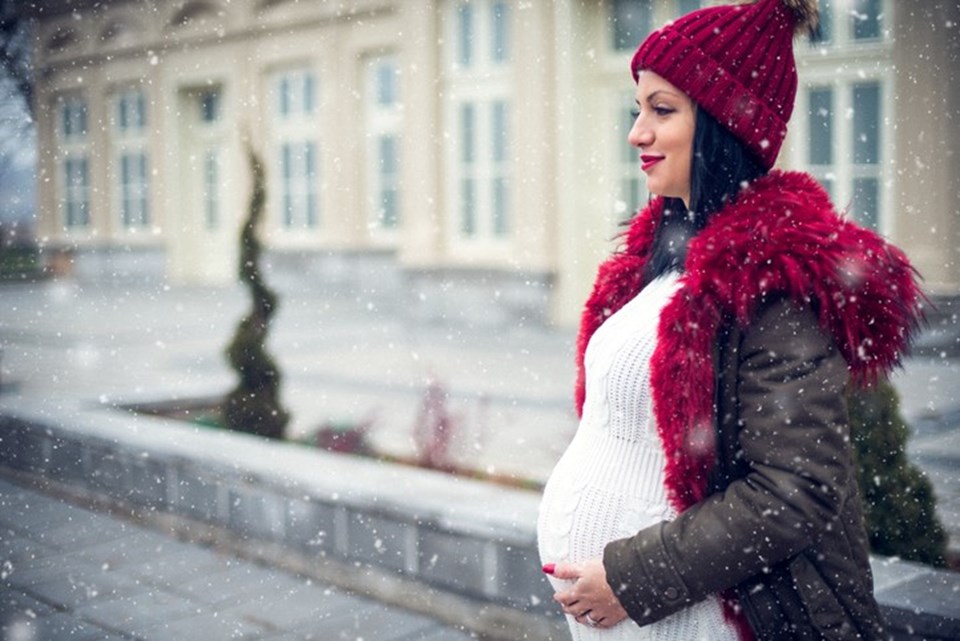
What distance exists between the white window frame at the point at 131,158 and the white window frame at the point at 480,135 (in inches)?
429

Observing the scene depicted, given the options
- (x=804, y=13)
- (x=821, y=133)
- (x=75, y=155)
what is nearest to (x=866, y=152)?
(x=821, y=133)

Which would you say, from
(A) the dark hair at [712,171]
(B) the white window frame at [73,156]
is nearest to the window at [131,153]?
(B) the white window frame at [73,156]

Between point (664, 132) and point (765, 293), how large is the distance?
36 centimetres

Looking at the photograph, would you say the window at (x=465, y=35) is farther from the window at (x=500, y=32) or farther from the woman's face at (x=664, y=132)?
the woman's face at (x=664, y=132)

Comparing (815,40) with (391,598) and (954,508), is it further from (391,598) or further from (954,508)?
(954,508)

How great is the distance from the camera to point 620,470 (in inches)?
75.7

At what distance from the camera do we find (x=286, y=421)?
6750 mm

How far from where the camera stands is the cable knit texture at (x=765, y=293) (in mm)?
1670

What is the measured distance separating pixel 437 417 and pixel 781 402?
4282 mm

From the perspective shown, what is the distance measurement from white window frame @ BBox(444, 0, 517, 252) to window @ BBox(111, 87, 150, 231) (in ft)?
36.2

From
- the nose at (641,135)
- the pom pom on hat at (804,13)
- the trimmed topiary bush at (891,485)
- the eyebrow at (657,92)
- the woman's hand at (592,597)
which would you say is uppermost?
the pom pom on hat at (804,13)

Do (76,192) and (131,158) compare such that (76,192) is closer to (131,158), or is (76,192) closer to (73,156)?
(73,156)

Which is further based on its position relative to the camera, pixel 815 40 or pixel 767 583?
pixel 815 40

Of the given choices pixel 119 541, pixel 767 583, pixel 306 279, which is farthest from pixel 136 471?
pixel 306 279
